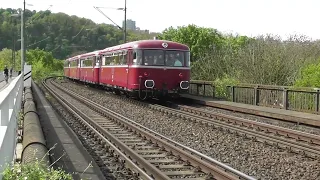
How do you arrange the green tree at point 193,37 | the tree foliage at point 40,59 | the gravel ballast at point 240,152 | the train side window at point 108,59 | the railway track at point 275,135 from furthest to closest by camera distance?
the tree foliage at point 40,59 → the green tree at point 193,37 → the train side window at point 108,59 → the railway track at point 275,135 → the gravel ballast at point 240,152

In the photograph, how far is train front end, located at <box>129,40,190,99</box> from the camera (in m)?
21.1

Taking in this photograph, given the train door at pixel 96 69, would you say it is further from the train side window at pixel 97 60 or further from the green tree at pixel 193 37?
the green tree at pixel 193 37

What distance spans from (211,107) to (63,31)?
71.2 metres

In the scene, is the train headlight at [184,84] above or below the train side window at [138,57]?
below

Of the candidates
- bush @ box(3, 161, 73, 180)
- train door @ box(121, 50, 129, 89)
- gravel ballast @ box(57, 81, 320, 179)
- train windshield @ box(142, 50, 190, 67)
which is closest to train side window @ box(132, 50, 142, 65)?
train windshield @ box(142, 50, 190, 67)

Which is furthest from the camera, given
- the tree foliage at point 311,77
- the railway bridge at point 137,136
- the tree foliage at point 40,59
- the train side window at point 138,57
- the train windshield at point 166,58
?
the tree foliage at point 40,59

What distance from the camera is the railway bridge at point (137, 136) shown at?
25.3 feet

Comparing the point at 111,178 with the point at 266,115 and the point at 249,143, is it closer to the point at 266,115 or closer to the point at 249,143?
the point at 249,143

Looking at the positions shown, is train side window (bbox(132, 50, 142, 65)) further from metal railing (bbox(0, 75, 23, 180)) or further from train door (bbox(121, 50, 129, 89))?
metal railing (bbox(0, 75, 23, 180))

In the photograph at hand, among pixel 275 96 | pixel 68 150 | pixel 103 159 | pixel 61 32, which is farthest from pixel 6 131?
pixel 61 32

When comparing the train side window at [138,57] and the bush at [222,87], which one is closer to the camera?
the train side window at [138,57]

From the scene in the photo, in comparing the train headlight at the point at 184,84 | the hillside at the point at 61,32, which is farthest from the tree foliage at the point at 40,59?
the train headlight at the point at 184,84

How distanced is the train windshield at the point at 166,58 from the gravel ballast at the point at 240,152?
18.9ft

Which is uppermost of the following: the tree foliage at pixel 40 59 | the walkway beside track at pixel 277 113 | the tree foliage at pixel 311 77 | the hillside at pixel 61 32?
the hillside at pixel 61 32
